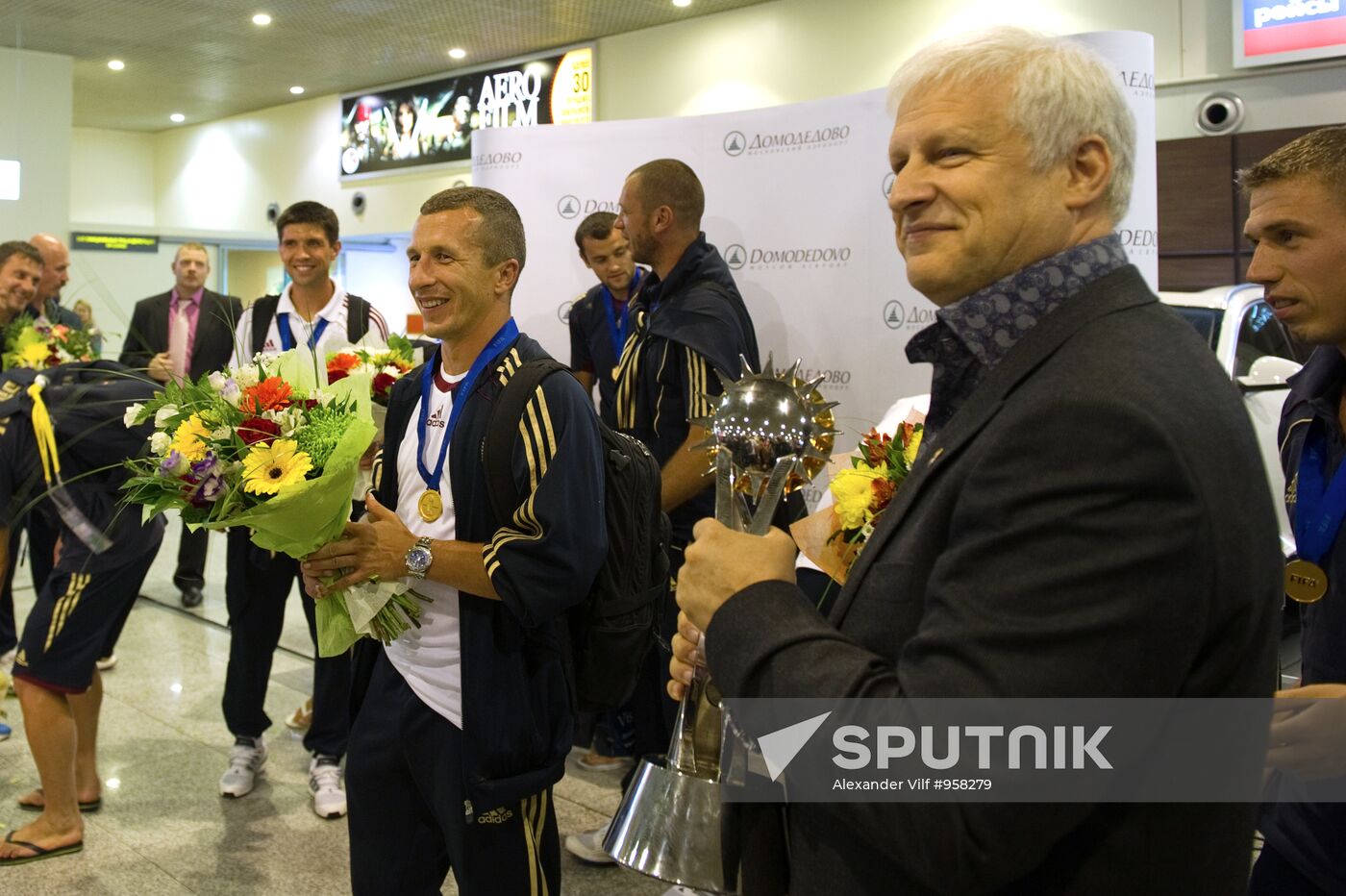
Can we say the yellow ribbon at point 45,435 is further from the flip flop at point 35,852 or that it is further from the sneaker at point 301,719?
the sneaker at point 301,719

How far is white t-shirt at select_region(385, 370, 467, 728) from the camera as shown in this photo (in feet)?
6.98

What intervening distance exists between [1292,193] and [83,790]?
12.4 feet

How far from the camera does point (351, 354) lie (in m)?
3.33

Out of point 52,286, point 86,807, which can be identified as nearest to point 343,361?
point 86,807

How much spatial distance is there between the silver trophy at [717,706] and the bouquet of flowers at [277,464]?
88 centimetres

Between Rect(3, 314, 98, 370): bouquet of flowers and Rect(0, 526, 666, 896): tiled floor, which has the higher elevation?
Rect(3, 314, 98, 370): bouquet of flowers

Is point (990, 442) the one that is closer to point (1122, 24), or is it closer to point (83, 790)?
point (83, 790)

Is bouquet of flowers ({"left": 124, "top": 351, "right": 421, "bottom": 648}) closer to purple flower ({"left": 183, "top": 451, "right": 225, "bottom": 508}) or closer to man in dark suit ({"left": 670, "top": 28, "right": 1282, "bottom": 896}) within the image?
purple flower ({"left": 183, "top": 451, "right": 225, "bottom": 508})

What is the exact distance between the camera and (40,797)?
3.69 m

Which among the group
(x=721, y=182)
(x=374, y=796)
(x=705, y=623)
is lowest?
(x=374, y=796)

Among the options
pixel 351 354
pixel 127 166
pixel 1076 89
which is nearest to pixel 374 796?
pixel 351 354

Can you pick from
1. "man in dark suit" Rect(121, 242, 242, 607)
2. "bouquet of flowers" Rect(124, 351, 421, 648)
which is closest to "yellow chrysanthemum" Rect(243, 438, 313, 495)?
"bouquet of flowers" Rect(124, 351, 421, 648)

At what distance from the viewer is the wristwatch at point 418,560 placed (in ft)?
6.85

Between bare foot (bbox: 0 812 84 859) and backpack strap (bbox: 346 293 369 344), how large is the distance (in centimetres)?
179
